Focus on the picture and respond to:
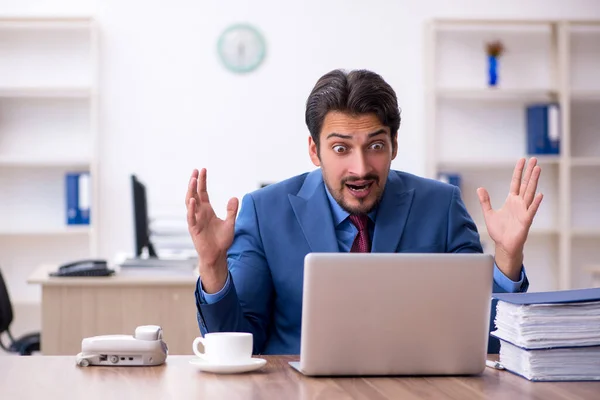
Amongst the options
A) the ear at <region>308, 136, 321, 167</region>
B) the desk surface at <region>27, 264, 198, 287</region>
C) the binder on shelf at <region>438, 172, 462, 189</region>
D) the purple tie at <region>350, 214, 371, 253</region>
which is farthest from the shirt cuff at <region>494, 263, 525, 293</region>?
the binder on shelf at <region>438, 172, 462, 189</region>

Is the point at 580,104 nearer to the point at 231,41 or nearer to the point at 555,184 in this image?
the point at 555,184

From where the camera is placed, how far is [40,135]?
5266 mm

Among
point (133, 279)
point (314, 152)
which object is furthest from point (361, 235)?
point (133, 279)

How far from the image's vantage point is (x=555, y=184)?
5.49 meters

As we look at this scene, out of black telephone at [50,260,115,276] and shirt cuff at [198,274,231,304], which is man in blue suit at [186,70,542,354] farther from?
black telephone at [50,260,115,276]

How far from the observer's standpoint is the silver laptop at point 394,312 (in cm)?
149

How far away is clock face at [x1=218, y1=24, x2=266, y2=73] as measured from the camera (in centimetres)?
535

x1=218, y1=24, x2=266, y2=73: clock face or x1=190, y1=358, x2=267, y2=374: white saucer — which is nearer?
x1=190, y1=358, x2=267, y2=374: white saucer

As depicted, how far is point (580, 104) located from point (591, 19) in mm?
541

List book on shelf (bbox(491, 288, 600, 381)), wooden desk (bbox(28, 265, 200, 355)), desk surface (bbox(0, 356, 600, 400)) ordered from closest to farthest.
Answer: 1. desk surface (bbox(0, 356, 600, 400))
2. book on shelf (bbox(491, 288, 600, 381))
3. wooden desk (bbox(28, 265, 200, 355))

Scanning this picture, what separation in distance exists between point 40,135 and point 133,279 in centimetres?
201

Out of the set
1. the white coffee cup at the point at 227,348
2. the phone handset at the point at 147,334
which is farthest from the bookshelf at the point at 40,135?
the white coffee cup at the point at 227,348

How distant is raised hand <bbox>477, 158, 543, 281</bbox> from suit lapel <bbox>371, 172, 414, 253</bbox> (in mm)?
272

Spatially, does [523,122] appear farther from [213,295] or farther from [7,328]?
[213,295]
